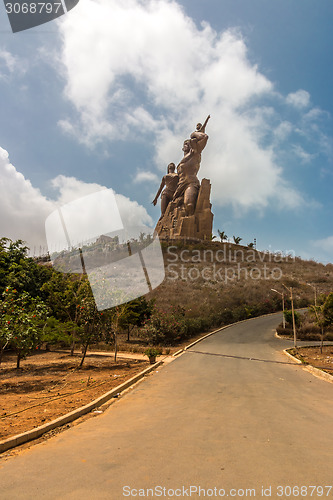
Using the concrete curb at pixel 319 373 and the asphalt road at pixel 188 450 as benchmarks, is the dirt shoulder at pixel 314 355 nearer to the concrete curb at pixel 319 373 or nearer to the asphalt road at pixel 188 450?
the concrete curb at pixel 319 373

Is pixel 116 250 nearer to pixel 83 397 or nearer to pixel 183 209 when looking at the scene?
pixel 183 209

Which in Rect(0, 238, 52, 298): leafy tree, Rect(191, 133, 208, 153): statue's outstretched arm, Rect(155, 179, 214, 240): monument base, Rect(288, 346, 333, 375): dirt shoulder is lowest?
Rect(288, 346, 333, 375): dirt shoulder

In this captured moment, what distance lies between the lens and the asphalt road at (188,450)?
3.59 m

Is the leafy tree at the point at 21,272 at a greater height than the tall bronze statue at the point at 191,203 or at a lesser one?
lesser

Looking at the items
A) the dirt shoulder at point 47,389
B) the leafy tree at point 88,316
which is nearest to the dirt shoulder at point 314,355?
the dirt shoulder at point 47,389

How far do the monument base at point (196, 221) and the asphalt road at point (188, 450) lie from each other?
51.9 metres

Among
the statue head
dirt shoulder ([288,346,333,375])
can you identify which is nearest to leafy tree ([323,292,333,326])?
dirt shoulder ([288,346,333,375])

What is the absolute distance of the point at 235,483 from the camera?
3680 millimetres

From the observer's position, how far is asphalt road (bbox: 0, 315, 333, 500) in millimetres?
3590

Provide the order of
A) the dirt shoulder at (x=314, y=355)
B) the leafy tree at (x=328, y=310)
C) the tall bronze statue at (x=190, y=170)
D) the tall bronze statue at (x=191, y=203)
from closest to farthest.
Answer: the dirt shoulder at (x=314, y=355), the leafy tree at (x=328, y=310), the tall bronze statue at (x=191, y=203), the tall bronze statue at (x=190, y=170)

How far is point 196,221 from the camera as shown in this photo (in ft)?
205

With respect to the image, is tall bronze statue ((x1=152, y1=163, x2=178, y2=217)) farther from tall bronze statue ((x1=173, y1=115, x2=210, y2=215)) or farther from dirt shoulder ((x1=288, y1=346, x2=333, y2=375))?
dirt shoulder ((x1=288, y1=346, x2=333, y2=375))

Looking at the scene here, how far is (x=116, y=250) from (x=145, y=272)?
11.5m

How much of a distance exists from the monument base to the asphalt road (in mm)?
51923
